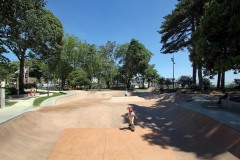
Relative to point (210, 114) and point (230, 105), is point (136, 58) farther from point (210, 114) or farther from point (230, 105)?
point (210, 114)

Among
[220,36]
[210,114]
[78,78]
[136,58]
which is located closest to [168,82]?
[136,58]

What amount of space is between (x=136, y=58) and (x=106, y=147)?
43.0m

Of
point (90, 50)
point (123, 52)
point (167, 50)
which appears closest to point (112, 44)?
point (123, 52)

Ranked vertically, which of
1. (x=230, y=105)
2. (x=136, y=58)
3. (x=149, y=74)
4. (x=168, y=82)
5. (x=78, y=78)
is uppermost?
(x=136, y=58)

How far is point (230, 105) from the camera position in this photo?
55.5 ft

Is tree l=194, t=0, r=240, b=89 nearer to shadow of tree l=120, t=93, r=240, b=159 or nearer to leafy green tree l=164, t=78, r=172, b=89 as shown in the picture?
shadow of tree l=120, t=93, r=240, b=159

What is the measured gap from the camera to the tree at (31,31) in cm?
2427

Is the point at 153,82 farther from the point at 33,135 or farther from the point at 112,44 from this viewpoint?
the point at 33,135

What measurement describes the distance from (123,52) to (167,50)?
29.2 m

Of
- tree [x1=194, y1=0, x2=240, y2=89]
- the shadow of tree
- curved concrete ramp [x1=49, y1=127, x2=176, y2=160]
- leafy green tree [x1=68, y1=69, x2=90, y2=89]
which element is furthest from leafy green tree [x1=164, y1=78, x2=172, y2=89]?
curved concrete ramp [x1=49, y1=127, x2=176, y2=160]

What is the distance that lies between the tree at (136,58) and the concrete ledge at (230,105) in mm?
34601

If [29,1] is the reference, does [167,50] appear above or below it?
below

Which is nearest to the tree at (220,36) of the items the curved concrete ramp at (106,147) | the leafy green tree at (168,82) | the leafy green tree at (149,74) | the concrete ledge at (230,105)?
the concrete ledge at (230,105)

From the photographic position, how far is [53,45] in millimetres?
33906
